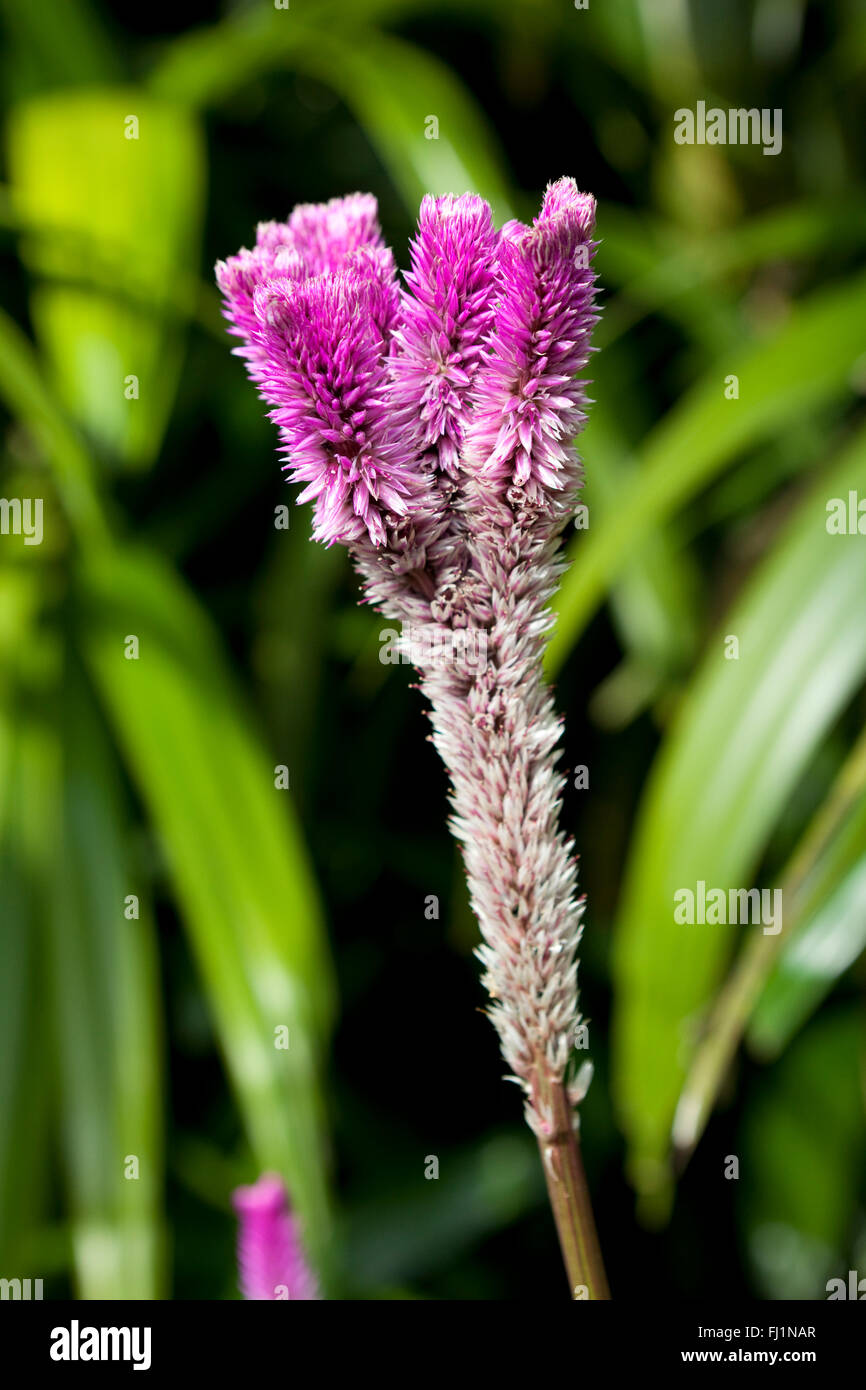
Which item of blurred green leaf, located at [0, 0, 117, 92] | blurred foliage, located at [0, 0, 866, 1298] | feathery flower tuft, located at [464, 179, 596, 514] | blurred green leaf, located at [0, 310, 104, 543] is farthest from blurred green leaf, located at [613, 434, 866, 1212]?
blurred green leaf, located at [0, 0, 117, 92]

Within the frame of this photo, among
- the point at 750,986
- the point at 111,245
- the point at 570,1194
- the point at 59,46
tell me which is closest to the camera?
the point at 570,1194

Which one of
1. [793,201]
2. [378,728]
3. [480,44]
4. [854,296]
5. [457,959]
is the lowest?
[457,959]

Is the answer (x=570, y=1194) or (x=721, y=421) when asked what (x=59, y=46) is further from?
(x=570, y=1194)

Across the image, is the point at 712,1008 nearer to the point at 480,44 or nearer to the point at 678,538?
the point at 678,538

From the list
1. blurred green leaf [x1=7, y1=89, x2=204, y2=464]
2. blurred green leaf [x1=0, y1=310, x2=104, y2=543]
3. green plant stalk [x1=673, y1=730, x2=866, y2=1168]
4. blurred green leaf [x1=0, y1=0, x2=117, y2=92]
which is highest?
blurred green leaf [x1=0, y1=0, x2=117, y2=92]

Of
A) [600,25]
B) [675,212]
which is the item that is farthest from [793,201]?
[600,25]

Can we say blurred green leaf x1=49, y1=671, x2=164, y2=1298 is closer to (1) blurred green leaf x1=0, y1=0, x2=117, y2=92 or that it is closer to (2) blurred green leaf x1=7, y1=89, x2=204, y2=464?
(2) blurred green leaf x1=7, y1=89, x2=204, y2=464

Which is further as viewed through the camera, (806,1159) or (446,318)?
(806,1159)

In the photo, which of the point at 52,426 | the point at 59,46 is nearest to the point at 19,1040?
the point at 52,426
